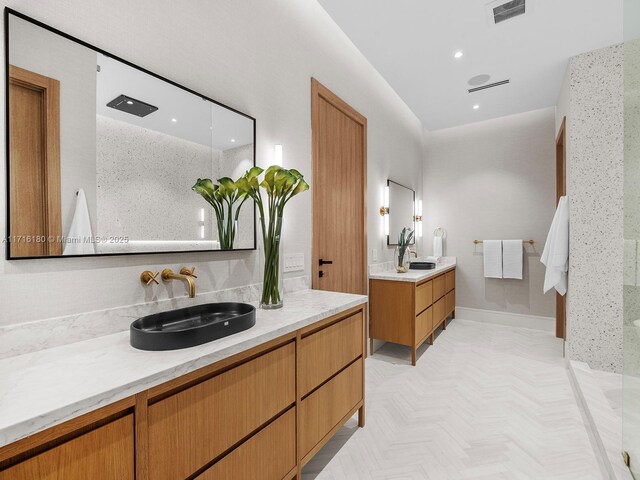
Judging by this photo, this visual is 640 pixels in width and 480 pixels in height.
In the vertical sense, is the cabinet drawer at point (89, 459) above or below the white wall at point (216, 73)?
below

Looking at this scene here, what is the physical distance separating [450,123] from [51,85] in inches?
170

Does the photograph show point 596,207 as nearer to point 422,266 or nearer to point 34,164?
point 422,266

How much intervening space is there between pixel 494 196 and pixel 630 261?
289 cm

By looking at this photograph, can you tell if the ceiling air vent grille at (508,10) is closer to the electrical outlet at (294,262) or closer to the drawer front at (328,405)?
the electrical outlet at (294,262)

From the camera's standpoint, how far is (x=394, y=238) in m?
3.58

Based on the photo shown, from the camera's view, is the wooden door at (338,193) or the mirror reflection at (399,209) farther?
the mirror reflection at (399,209)

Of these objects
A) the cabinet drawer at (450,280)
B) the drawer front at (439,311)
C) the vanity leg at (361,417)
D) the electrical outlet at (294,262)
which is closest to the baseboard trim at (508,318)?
the cabinet drawer at (450,280)

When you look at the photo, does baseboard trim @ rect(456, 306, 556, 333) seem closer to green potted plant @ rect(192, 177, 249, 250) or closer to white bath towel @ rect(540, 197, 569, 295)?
white bath towel @ rect(540, 197, 569, 295)

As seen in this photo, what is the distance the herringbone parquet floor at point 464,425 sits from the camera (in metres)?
1.59

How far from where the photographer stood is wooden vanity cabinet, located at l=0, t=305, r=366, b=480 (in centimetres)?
69

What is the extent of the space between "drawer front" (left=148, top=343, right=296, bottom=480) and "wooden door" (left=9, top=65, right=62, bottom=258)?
2.17 ft

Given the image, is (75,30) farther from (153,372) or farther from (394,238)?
(394,238)

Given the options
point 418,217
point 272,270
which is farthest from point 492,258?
point 272,270

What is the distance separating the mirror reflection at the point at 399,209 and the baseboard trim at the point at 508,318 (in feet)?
4.16
